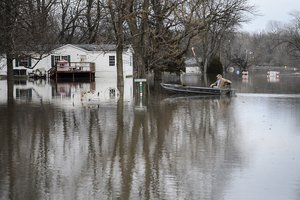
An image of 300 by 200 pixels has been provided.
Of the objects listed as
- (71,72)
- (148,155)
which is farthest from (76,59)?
(148,155)

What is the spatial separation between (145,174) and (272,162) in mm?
2579

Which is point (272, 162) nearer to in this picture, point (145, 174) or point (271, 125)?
point (145, 174)

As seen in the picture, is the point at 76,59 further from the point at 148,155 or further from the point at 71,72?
the point at 148,155

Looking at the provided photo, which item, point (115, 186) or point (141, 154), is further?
point (141, 154)

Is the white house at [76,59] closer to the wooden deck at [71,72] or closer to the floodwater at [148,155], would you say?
the wooden deck at [71,72]

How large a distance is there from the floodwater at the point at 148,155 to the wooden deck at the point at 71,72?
34.2m

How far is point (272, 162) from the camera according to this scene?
32.6 ft

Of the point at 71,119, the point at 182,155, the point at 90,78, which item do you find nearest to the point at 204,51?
the point at 90,78

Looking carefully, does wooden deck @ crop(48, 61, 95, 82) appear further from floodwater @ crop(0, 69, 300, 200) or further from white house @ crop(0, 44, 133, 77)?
floodwater @ crop(0, 69, 300, 200)

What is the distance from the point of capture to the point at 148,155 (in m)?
10.5

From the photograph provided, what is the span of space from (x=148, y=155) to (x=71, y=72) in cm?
4302

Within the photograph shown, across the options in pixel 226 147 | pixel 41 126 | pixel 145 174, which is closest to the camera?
pixel 145 174

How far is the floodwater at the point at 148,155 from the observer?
25.5 feet

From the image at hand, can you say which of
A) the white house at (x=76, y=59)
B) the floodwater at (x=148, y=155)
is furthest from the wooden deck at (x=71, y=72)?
the floodwater at (x=148, y=155)
